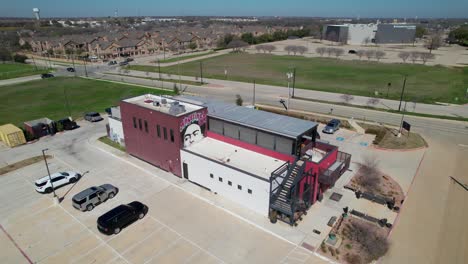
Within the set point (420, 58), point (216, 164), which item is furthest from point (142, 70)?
point (420, 58)

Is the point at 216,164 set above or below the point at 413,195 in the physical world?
above

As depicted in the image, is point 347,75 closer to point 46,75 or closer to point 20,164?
point 20,164

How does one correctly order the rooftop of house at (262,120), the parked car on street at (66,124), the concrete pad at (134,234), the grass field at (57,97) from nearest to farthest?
the concrete pad at (134,234)
the rooftop of house at (262,120)
the parked car on street at (66,124)
the grass field at (57,97)

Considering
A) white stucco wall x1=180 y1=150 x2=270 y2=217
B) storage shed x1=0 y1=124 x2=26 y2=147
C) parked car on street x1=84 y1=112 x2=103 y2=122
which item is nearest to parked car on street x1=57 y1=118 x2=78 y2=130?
parked car on street x1=84 y1=112 x2=103 y2=122

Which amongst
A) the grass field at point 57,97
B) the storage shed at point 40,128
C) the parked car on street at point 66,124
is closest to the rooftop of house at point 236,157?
the parked car on street at point 66,124

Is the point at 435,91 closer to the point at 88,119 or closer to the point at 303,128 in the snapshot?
the point at 303,128

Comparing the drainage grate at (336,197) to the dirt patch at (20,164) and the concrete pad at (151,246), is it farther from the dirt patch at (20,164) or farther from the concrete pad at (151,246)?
the dirt patch at (20,164)

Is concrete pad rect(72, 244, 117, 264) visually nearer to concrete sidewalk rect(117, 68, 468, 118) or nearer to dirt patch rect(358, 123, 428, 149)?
dirt patch rect(358, 123, 428, 149)
